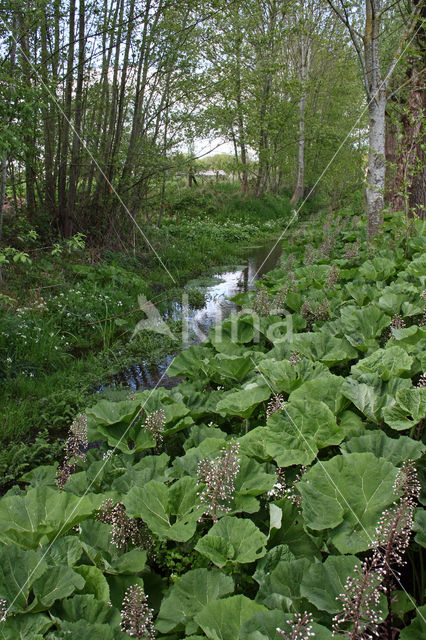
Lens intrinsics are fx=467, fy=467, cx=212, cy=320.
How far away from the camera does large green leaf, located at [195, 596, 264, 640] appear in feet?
3.47

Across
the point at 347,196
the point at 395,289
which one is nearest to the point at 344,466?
the point at 395,289

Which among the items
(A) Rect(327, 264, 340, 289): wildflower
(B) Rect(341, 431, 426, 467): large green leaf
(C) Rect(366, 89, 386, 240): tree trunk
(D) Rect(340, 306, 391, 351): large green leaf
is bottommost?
(B) Rect(341, 431, 426, 467): large green leaf

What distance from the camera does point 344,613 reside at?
1.05 metres

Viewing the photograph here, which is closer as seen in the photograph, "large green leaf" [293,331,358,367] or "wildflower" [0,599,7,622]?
"wildflower" [0,599,7,622]

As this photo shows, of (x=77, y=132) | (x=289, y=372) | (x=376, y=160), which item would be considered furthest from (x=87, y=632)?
(x=77, y=132)

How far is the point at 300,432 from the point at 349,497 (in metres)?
0.35

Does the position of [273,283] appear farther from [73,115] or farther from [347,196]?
[347,196]

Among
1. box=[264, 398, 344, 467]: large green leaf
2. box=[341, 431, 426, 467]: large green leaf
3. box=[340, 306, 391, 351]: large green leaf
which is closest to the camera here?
box=[341, 431, 426, 467]: large green leaf

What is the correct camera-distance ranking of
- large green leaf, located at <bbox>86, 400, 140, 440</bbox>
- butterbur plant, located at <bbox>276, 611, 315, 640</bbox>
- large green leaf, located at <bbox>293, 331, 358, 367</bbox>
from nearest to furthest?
butterbur plant, located at <bbox>276, 611, 315, 640</bbox>
large green leaf, located at <bbox>86, 400, 140, 440</bbox>
large green leaf, located at <bbox>293, 331, 358, 367</bbox>

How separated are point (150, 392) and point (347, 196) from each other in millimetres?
17666

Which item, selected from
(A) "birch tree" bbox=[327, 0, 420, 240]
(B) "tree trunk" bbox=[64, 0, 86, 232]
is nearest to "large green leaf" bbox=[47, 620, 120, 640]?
(A) "birch tree" bbox=[327, 0, 420, 240]

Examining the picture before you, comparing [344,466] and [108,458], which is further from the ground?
[344,466]

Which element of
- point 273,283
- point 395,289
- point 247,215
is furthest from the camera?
point 247,215

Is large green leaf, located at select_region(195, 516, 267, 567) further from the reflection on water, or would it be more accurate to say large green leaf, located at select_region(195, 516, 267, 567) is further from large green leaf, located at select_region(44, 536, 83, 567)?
the reflection on water
